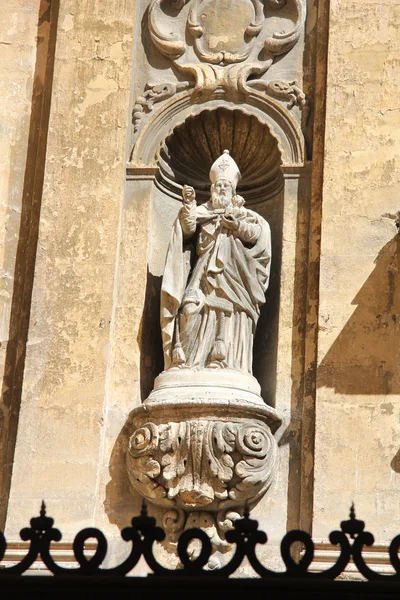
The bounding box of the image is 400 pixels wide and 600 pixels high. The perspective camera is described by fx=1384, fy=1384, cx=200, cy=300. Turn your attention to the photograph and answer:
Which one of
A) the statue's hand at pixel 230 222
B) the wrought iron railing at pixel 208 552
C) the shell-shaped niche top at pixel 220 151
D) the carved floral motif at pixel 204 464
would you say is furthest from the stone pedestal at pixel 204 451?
the wrought iron railing at pixel 208 552

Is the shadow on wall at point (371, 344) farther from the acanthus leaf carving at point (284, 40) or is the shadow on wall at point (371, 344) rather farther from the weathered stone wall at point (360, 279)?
the acanthus leaf carving at point (284, 40)

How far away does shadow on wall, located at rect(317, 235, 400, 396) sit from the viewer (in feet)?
30.7

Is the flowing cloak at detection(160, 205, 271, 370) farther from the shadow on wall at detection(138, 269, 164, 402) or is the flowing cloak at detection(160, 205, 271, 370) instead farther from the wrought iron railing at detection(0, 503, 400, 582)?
the wrought iron railing at detection(0, 503, 400, 582)

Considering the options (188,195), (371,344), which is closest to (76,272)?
(188,195)

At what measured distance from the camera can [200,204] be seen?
10.8 metres

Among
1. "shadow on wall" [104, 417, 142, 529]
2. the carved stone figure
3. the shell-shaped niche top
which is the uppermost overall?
the shell-shaped niche top

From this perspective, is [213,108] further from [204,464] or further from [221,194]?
[204,464]

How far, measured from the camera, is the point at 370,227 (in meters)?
9.74

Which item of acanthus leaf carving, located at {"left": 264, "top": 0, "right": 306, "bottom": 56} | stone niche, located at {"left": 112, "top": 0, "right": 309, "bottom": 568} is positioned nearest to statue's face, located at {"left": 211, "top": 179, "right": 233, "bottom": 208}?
stone niche, located at {"left": 112, "top": 0, "right": 309, "bottom": 568}

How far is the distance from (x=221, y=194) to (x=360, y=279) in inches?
50.5

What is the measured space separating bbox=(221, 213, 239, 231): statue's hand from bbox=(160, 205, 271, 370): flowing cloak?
0.04 m

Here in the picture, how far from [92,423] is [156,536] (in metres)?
4.33

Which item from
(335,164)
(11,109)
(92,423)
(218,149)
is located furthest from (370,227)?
(11,109)

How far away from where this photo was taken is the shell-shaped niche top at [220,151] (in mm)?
10633
